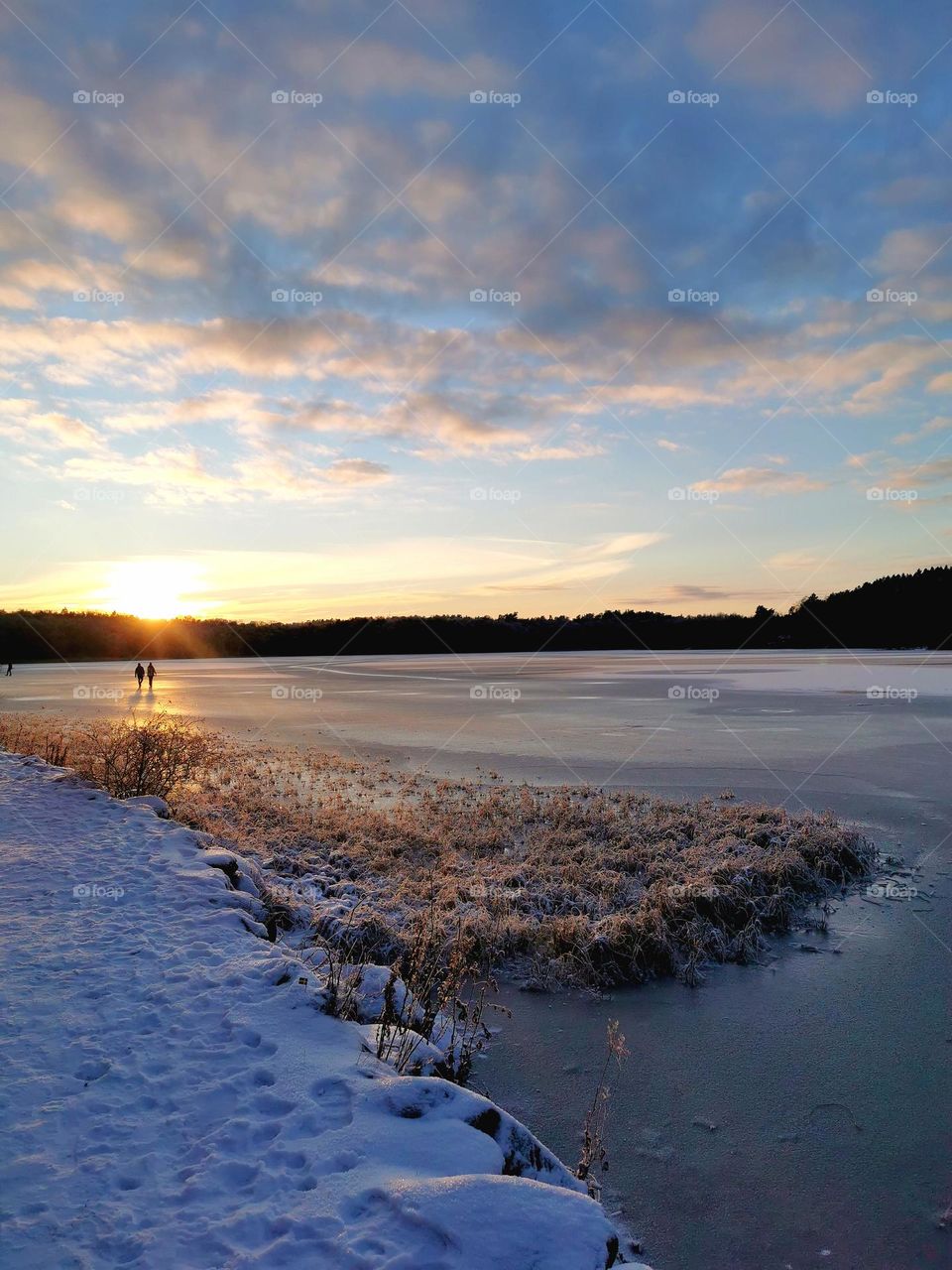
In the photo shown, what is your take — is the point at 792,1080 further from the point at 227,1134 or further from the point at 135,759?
the point at 135,759

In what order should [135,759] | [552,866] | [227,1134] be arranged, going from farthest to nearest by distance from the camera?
[135,759]
[552,866]
[227,1134]

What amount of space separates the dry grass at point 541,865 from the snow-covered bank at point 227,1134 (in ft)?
8.81

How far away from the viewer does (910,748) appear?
819 inches

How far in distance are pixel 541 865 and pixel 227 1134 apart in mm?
7328

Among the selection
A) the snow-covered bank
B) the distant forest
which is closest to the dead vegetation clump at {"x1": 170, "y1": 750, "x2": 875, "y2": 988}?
the snow-covered bank

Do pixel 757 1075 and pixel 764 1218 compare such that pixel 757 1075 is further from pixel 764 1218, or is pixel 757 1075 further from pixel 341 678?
pixel 341 678

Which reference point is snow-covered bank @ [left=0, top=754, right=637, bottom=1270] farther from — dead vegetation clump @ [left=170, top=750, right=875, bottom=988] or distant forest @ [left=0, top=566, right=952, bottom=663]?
distant forest @ [left=0, top=566, right=952, bottom=663]

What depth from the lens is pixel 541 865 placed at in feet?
37.0

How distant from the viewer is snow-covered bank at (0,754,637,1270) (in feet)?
11.9

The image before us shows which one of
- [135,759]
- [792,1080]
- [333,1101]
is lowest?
[792,1080]

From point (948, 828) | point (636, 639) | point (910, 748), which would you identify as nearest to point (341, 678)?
point (910, 748)

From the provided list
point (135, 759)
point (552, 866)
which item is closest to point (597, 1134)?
point (552, 866)

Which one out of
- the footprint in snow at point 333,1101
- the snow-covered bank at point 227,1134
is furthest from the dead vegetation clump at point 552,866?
the footprint in snow at point 333,1101

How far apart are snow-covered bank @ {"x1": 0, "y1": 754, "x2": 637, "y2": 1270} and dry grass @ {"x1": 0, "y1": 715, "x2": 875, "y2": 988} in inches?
106
